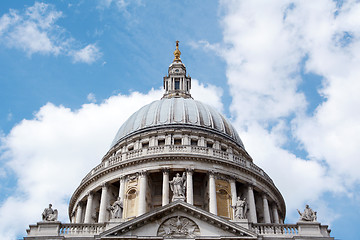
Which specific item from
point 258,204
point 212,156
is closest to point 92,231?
point 212,156

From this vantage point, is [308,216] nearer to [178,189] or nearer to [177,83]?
[178,189]

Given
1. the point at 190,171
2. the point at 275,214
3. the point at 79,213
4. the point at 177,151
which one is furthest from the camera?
the point at 275,214

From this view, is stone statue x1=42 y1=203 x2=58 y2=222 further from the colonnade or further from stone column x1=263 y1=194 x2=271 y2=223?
stone column x1=263 y1=194 x2=271 y2=223

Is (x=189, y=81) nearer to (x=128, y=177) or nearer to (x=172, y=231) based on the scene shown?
(x=128, y=177)

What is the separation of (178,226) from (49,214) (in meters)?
8.58

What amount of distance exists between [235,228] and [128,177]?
1809cm

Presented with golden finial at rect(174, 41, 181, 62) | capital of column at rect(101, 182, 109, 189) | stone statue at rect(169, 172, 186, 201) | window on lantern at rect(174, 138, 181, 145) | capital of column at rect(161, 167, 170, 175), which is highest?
golden finial at rect(174, 41, 181, 62)

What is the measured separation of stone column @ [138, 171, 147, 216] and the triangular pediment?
12.2m

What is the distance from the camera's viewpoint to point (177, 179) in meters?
37.1

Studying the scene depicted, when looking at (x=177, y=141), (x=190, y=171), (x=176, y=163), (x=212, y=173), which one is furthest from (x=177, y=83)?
(x=212, y=173)

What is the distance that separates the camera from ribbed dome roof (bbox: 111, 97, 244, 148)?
55.8 meters

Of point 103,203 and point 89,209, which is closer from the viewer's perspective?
point 103,203

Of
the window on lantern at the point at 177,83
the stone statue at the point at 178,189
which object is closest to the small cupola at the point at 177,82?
the window on lantern at the point at 177,83

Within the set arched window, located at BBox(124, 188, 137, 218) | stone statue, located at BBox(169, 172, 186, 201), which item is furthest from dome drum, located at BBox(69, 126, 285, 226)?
stone statue, located at BBox(169, 172, 186, 201)
